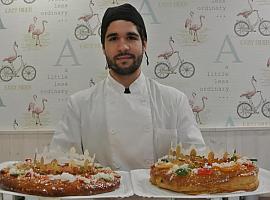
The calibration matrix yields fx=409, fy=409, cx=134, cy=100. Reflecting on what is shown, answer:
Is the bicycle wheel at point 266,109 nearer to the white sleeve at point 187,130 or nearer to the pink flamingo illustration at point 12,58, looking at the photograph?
the white sleeve at point 187,130

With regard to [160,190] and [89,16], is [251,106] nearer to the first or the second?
[89,16]

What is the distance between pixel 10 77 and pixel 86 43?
27.2 inches

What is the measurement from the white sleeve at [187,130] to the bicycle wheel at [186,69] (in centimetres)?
127

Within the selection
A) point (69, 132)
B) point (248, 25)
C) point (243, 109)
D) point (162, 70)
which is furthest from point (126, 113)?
point (248, 25)

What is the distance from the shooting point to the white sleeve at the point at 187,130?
194 centimetres

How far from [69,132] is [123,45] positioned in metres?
0.51

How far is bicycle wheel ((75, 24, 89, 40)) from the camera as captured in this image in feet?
11.0

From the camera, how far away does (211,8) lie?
3.34m

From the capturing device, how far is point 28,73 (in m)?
3.37

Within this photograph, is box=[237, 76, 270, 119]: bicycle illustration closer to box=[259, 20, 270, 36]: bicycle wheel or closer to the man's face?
box=[259, 20, 270, 36]: bicycle wheel

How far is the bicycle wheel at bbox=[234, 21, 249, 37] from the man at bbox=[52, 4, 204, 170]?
1489mm

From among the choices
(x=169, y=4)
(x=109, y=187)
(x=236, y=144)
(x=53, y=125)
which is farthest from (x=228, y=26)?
(x=109, y=187)

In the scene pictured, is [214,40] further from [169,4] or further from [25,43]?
[25,43]

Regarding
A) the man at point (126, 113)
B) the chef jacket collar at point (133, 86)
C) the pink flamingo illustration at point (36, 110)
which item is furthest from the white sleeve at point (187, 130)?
the pink flamingo illustration at point (36, 110)
